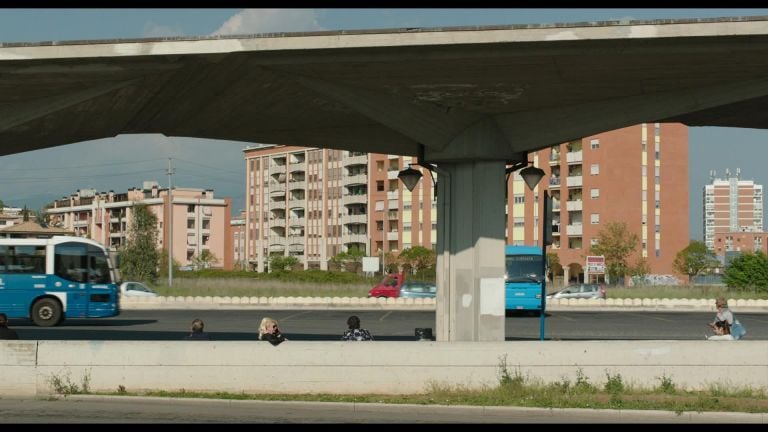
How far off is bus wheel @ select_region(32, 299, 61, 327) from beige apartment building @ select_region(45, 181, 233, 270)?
124027 mm

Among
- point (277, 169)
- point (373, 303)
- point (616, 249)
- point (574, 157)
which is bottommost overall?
point (373, 303)

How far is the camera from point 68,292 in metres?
33.5

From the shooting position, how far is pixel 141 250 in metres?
76.3

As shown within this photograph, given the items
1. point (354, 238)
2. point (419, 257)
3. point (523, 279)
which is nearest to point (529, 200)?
point (419, 257)

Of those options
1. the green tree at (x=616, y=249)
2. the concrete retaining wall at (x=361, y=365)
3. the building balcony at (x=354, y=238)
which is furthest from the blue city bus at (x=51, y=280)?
the building balcony at (x=354, y=238)

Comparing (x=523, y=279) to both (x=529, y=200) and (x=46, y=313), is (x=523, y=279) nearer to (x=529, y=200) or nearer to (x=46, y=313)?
(x=46, y=313)

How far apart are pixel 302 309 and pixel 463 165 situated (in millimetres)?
26830

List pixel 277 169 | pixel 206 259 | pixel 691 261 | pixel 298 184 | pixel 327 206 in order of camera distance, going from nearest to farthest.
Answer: pixel 691 261 → pixel 327 206 → pixel 298 184 → pixel 277 169 → pixel 206 259

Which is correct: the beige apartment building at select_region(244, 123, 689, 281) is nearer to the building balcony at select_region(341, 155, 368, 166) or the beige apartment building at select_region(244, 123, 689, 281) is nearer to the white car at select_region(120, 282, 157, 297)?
the building balcony at select_region(341, 155, 368, 166)

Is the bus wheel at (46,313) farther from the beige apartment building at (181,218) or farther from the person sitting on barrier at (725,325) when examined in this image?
the beige apartment building at (181,218)

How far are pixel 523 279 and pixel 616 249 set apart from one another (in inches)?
2208

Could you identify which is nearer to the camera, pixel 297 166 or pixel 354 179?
pixel 354 179

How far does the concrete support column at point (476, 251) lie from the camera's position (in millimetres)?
19328

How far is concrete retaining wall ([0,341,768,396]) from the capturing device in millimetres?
15617
